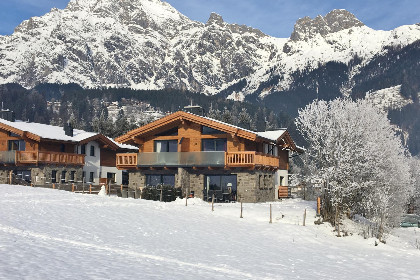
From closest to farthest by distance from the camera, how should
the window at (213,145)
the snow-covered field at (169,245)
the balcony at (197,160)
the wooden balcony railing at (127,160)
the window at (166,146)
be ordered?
1. the snow-covered field at (169,245)
2. the balcony at (197,160)
3. the window at (213,145)
4. the wooden balcony railing at (127,160)
5. the window at (166,146)

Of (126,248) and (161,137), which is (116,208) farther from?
(161,137)

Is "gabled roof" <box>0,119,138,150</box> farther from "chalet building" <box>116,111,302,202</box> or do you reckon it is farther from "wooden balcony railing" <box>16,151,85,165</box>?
"chalet building" <box>116,111,302,202</box>

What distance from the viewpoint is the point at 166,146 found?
38.8 m

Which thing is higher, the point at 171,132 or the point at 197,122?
the point at 197,122

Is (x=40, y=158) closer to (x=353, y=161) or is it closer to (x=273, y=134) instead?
(x=273, y=134)

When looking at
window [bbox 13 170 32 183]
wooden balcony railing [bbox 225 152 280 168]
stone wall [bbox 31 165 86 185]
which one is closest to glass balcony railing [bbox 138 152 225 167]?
wooden balcony railing [bbox 225 152 280 168]

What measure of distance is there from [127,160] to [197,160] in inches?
271

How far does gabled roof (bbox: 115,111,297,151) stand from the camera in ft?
114

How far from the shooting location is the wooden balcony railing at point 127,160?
37969 mm

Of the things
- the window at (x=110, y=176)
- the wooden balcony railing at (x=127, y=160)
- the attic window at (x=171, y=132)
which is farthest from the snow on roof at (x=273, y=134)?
the window at (x=110, y=176)

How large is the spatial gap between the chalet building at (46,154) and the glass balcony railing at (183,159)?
28.2 ft

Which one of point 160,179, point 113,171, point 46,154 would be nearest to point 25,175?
point 46,154

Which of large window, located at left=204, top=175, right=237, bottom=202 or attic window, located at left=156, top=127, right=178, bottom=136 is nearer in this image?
large window, located at left=204, top=175, right=237, bottom=202

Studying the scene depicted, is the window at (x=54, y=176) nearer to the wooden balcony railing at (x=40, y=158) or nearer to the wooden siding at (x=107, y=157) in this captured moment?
the wooden balcony railing at (x=40, y=158)
